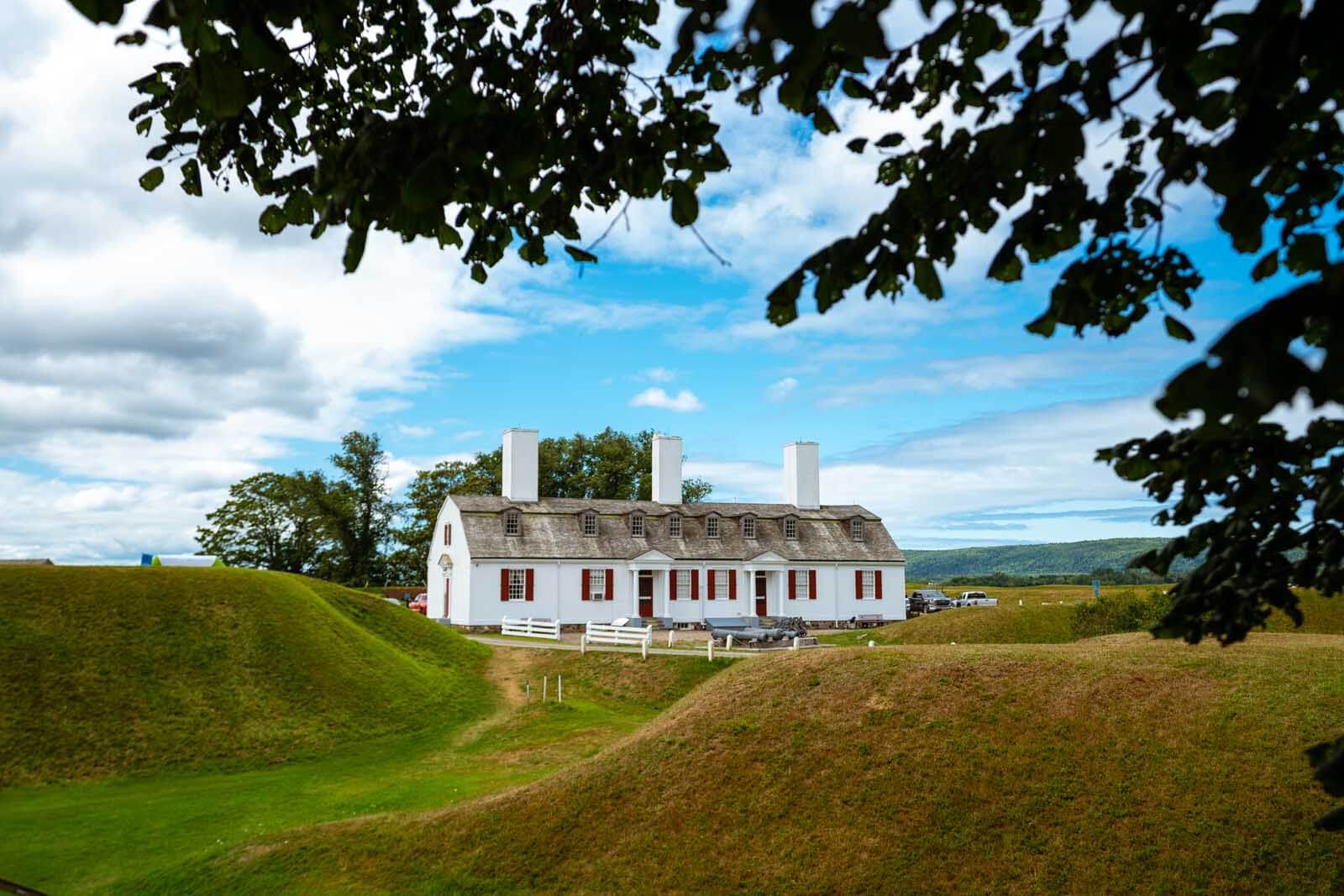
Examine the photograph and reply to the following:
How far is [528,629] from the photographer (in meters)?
39.1

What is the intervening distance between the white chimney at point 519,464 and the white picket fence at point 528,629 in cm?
700

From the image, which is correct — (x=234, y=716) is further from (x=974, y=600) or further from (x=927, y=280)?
(x=974, y=600)

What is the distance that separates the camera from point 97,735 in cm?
2202

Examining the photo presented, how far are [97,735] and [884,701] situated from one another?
18.9 metres

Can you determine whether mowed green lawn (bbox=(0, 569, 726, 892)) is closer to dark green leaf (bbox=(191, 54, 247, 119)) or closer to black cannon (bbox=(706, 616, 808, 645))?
black cannon (bbox=(706, 616, 808, 645))

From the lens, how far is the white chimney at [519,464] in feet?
149

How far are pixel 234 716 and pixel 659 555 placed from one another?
2370 centimetres

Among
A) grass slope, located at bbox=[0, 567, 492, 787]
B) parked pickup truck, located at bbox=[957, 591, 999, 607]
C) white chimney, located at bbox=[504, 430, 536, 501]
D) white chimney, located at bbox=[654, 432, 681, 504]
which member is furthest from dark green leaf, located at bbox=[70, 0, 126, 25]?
parked pickup truck, located at bbox=[957, 591, 999, 607]

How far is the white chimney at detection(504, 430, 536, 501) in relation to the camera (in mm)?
45562

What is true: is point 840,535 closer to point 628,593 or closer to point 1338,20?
point 628,593

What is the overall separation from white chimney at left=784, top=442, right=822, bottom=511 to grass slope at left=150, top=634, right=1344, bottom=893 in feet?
112

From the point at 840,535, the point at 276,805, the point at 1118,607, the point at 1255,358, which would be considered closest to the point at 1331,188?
the point at 1255,358

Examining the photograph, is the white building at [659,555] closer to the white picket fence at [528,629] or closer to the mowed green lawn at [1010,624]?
the white picket fence at [528,629]

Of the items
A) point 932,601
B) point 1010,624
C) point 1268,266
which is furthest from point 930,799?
point 932,601
